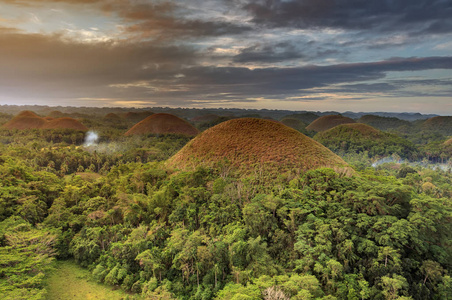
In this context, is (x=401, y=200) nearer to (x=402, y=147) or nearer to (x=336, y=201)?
(x=336, y=201)

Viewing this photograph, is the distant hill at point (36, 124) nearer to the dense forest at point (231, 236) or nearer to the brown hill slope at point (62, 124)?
the brown hill slope at point (62, 124)

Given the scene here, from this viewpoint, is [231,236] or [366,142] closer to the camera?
[231,236]

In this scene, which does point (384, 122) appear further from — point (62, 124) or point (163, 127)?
A: point (62, 124)

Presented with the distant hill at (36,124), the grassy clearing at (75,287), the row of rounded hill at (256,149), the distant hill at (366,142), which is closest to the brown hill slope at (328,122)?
the distant hill at (366,142)

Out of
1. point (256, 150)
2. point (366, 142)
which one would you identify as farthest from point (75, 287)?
point (366, 142)

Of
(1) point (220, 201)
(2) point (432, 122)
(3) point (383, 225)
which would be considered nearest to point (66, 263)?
(1) point (220, 201)
